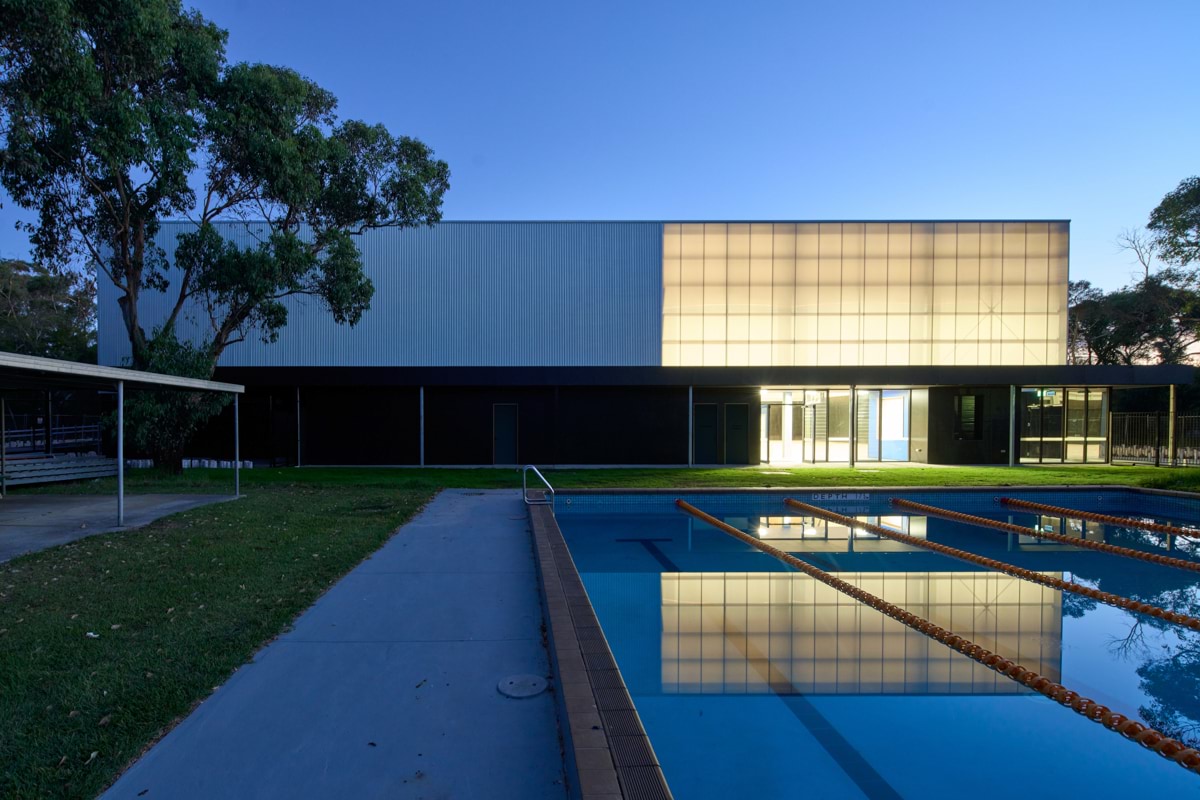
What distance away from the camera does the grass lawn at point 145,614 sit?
309 centimetres

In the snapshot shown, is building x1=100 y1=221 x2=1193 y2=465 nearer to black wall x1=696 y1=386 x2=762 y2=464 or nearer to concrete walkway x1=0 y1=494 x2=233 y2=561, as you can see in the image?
black wall x1=696 y1=386 x2=762 y2=464

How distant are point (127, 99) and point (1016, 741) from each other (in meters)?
16.6

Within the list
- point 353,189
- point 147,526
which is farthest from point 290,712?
point 353,189

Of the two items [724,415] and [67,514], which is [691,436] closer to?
[724,415]

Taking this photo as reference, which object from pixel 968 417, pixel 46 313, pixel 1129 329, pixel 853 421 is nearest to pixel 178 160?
pixel 853 421

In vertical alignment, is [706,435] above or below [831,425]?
below

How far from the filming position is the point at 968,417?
Answer: 20875 millimetres

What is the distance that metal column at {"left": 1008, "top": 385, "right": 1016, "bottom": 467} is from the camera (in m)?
20.0

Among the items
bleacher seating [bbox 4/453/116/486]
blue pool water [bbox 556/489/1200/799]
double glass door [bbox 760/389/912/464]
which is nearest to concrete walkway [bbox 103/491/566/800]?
blue pool water [bbox 556/489/1200/799]

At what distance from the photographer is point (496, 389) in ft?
66.2

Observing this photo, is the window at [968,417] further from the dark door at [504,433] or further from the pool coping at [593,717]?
the pool coping at [593,717]

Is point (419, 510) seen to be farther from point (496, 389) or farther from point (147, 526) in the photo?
point (496, 389)

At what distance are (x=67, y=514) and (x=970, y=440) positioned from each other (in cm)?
2397

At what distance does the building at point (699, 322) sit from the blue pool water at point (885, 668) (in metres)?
11.0
